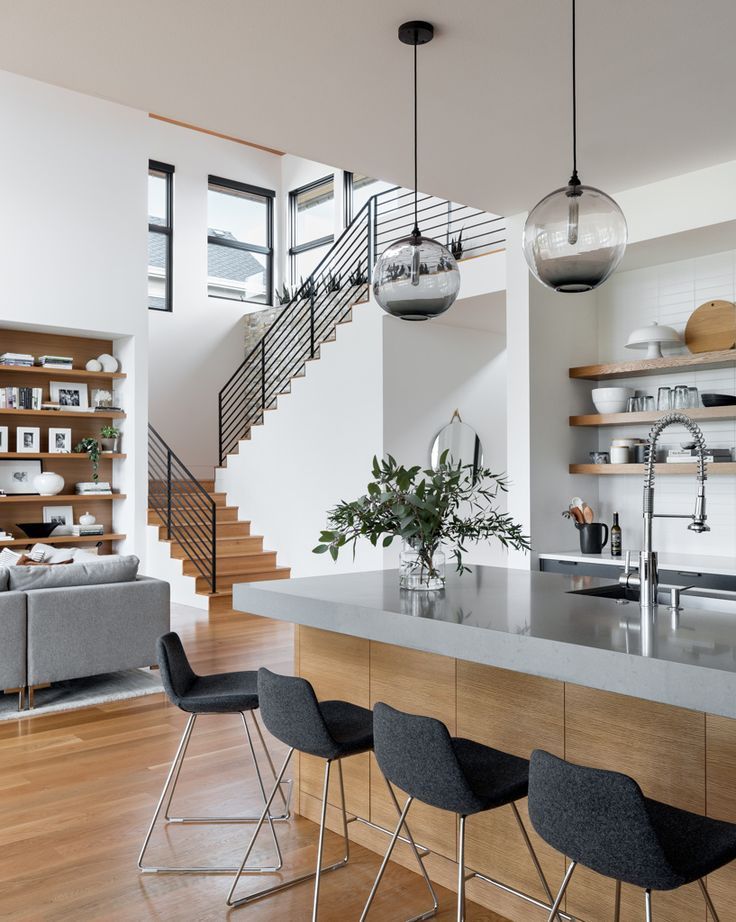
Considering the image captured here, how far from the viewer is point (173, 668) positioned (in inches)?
121

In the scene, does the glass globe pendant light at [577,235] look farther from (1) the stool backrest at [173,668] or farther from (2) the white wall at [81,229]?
(2) the white wall at [81,229]

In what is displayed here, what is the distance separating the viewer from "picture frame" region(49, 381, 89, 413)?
29.0 ft

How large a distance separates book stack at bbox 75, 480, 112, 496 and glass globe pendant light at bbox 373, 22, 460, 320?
6.35 metres

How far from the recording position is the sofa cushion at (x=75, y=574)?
4957 mm

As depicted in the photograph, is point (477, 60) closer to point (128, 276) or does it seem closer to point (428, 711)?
point (428, 711)

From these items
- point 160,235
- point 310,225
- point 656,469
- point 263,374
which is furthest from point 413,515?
point 310,225

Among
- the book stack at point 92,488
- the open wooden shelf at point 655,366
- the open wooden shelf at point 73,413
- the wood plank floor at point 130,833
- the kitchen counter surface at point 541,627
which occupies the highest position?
the open wooden shelf at point 655,366

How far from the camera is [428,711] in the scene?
2967 mm

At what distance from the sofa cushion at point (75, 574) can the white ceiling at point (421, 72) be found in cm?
262

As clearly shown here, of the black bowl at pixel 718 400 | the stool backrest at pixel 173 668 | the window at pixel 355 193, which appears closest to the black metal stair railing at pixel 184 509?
the window at pixel 355 193

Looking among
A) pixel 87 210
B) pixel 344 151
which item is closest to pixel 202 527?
pixel 87 210

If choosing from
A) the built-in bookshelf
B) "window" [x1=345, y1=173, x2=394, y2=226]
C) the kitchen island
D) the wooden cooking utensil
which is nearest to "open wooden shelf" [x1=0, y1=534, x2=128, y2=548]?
the built-in bookshelf

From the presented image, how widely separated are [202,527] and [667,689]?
793 cm

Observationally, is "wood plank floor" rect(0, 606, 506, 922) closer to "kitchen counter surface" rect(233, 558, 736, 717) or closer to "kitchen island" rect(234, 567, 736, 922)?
"kitchen island" rect(234, 567, 736, 922)
